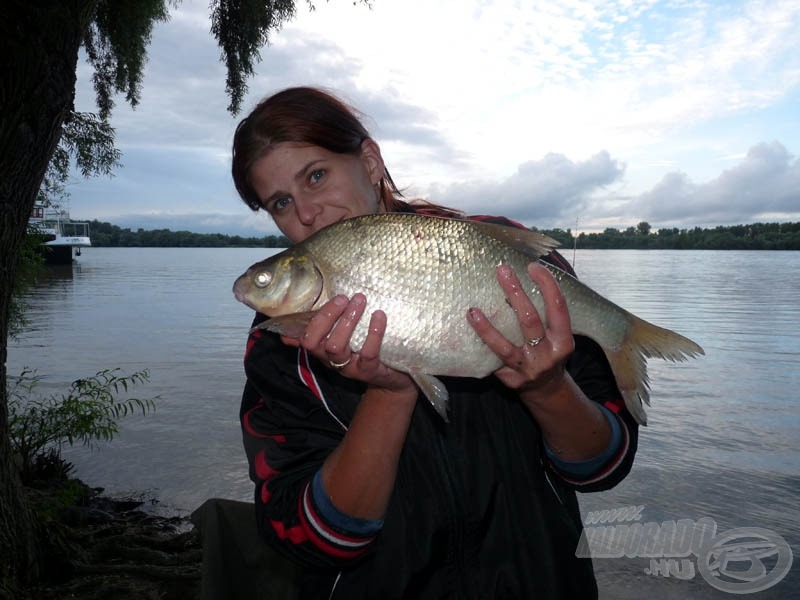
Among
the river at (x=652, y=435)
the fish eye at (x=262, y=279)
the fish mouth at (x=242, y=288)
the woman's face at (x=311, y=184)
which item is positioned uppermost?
the woman's face at (x=311, y=184)

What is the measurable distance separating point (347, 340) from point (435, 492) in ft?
1.65

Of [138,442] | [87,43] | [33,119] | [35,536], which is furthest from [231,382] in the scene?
[33,119]

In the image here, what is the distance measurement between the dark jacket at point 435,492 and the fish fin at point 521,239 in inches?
17.8

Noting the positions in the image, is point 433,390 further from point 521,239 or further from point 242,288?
point 242,288

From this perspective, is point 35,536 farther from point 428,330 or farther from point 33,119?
point 428,330

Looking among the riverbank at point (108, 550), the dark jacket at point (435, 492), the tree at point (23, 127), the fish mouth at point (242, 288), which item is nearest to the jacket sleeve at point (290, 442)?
the dark jacket at point (435, 492)

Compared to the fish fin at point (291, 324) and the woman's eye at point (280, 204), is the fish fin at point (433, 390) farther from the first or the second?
the woman's eye at point (280, 204)

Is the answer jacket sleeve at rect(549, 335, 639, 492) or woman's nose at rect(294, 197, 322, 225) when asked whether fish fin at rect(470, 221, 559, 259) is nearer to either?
jacket sleeve at rect(549, 335, 639, 492)

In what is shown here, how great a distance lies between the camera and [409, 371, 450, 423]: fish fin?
1.52 metres

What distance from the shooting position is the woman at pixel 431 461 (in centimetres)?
157

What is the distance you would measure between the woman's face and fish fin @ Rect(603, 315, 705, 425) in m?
0.99

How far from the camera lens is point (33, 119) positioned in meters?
2.49

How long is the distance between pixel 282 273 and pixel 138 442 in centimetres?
529

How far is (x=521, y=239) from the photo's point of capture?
1.72m
